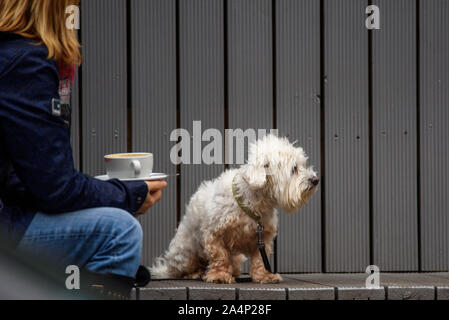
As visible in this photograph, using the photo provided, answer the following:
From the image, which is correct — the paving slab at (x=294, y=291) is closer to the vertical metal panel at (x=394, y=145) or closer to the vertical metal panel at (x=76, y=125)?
the vertical metal panel at (x=394, y=145)

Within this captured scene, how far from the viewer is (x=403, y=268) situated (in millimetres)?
4102

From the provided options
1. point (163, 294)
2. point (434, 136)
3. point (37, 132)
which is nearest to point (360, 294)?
point (163, 294)

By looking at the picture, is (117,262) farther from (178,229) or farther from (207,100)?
(207,100)

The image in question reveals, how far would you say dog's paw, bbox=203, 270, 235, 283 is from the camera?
3408 millimetres

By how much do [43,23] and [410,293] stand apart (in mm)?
2411

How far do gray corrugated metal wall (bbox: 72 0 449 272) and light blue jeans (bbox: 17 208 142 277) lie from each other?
→ 2241 millimetres

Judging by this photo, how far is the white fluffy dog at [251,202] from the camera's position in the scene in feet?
11.0

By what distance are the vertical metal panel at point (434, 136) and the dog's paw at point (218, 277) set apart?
156cm

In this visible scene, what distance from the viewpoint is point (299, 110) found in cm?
405

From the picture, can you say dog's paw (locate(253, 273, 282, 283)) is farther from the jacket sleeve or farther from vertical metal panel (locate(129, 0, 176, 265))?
the jacket sleeve

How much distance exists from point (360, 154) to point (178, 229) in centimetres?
139

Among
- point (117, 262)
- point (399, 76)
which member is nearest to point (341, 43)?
point (399, 76)

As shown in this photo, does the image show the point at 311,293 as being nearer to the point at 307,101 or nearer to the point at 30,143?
the point at 307,101

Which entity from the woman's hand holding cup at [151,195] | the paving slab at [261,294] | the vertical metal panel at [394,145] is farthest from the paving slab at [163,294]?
the vertical metal panel at [394,145]
